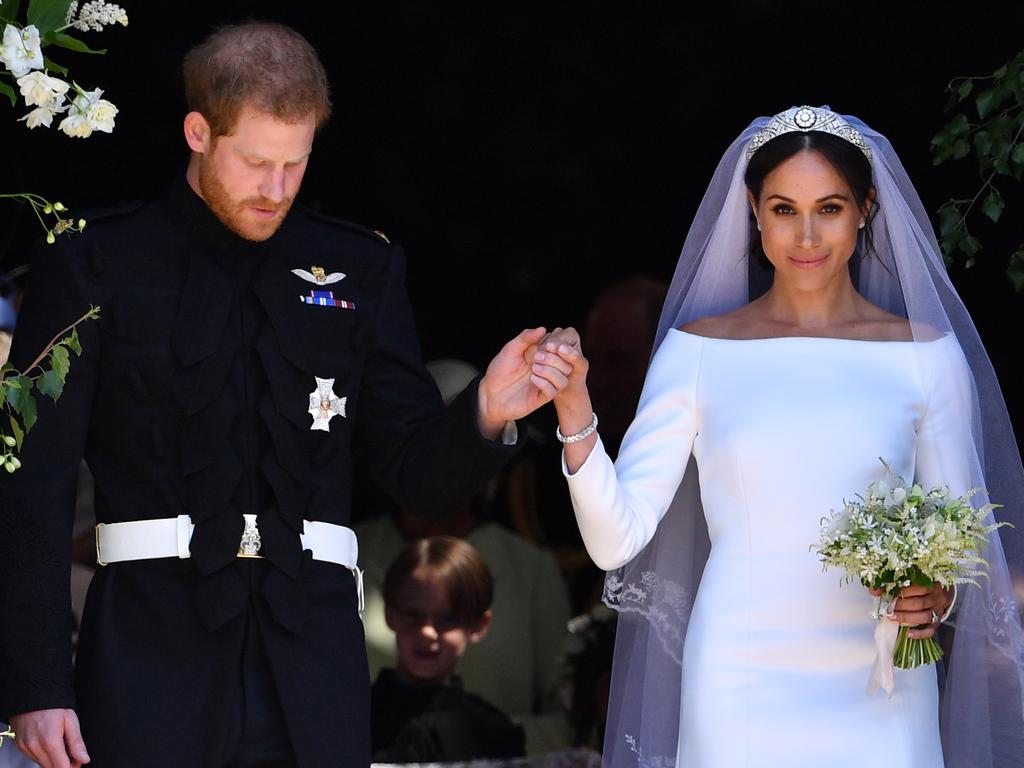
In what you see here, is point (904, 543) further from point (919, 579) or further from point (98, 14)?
point (98, 14)

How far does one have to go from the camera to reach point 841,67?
710 centimetres

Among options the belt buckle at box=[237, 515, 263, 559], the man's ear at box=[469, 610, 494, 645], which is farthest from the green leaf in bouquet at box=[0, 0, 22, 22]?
the man's ear at box=[469, 610, 494, 645]

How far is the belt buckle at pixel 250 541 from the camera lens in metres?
3.82

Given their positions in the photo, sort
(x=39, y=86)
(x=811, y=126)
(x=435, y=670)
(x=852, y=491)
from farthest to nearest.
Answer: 1. (x=435, y=670)
2. (x=811, y=126)
3. (x=852, y=491)
4. (x=39, y=86)

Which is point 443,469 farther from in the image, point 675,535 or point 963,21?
point 963,21

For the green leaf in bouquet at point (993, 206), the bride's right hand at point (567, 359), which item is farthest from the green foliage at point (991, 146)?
the bride's right hand at point (567, 359)

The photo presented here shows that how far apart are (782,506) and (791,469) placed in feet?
0.25

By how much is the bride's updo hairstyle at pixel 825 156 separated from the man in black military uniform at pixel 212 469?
743 millimetres

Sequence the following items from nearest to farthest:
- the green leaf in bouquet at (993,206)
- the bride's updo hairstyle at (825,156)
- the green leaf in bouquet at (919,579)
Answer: the green leaf in bouquet at (919,579), the bride's updo hairstyle at (825,156), the green leaf in bouquet at (993,206)

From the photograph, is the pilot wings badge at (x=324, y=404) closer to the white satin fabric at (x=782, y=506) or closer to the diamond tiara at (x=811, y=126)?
the white satin fabric at (x=782, y=506)

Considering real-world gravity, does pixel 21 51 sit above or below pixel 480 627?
above

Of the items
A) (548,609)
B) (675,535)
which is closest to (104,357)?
(675,535)

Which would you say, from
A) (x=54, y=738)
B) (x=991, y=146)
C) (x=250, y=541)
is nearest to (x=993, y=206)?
(x=991, y=146)

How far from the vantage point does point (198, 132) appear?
3895mm
